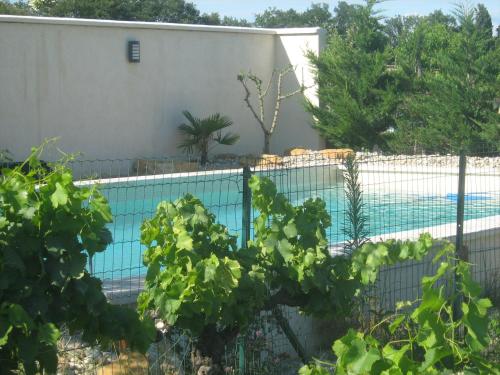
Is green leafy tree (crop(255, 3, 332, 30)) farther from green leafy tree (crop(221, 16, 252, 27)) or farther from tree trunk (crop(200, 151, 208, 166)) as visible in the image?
tree trunk (crop(200, 151, 208, 166))

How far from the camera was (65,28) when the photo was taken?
1590cm

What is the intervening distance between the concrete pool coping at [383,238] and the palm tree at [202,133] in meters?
9.63

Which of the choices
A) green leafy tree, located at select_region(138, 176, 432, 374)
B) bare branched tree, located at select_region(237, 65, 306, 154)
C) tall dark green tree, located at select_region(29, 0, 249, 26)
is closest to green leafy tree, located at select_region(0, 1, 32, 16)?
tall dark green tree, located at select_region(29, 0, 249, 26)

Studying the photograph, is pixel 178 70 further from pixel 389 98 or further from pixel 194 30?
pixel 389 98

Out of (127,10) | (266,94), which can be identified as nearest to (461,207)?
(266,94)

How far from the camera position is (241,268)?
14.4 ft

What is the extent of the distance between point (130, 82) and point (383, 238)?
10.9 metres

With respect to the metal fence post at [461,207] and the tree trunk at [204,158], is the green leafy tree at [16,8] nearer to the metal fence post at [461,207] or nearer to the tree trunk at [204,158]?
the tree trunk at [204,158]

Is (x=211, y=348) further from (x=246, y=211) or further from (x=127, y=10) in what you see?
(x=127, y=10)

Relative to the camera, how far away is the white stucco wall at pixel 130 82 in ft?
50.6

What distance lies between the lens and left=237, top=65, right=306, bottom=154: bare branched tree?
18484 mm

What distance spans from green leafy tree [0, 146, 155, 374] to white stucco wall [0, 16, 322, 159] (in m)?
12.2

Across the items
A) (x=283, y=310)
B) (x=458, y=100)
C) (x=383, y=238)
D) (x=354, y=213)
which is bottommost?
(x=283, y=310)

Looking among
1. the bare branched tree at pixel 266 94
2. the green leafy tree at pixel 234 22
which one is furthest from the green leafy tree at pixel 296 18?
the bare branched tree at pixel 266 94
